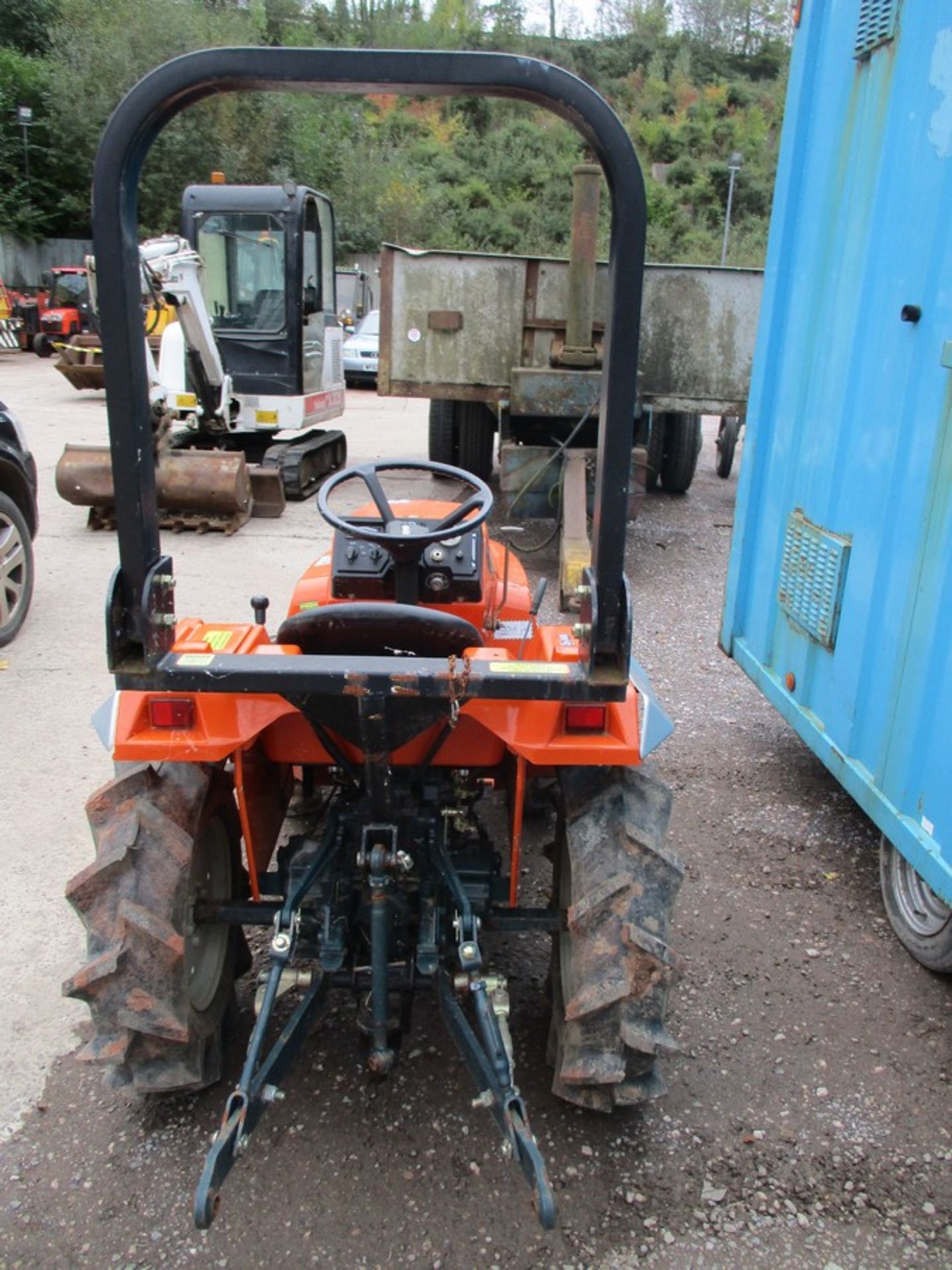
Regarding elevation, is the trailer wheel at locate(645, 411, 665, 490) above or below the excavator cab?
below

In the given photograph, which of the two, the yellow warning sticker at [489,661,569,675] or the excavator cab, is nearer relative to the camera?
the yellow warning sticker at [489,661,569,675]

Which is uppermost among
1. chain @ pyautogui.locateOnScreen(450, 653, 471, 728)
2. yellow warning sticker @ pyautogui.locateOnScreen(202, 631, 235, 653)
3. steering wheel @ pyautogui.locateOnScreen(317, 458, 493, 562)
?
steering wheel @ pyautogui.locateOnScreen(317, 458, 493, 562)

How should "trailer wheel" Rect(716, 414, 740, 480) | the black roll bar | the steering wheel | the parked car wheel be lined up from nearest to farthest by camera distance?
the black roll bar → the steering wheel → the parked car wheel → "trailer wheel" Rect(716, 414, 740, 480)

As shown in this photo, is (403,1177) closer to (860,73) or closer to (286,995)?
(286,995)

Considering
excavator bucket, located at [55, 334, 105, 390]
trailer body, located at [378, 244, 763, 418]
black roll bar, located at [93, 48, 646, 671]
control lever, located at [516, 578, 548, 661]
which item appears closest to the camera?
black roll bar, located at [93, 48, 646, 671]

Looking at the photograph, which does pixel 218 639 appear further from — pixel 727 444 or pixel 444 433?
pixel 727 444

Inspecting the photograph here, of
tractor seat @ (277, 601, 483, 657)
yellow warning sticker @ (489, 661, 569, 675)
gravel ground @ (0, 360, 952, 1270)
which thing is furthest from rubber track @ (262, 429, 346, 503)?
yellow warning sticker @ (489, 661, 569, 675)

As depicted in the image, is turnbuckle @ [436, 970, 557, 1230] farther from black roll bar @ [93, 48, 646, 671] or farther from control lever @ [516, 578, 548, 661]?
control lever @ [516, 578, 548, 661]

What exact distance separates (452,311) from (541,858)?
5407 mm

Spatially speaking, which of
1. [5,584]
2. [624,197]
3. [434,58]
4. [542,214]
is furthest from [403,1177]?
[542,214]

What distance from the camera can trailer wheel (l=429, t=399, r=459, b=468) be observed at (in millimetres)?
9875

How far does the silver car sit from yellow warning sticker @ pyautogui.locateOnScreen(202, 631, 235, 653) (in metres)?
16.5

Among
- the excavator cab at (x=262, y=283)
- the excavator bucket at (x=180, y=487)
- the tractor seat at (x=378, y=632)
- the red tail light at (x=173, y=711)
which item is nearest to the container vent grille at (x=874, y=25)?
the tractor seat at (x=378, y=632)

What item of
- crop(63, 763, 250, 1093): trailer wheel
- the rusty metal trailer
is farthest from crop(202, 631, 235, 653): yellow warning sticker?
the rusty metal trailer
